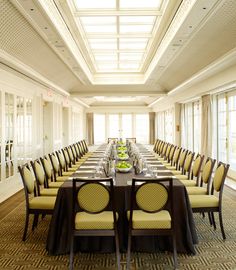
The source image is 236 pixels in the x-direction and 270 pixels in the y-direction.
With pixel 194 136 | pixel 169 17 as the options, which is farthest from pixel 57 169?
pixel 194 136

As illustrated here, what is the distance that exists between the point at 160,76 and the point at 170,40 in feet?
12.7

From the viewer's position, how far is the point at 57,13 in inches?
178

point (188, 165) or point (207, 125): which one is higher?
point (207, 125)

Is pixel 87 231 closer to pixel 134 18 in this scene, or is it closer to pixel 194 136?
pixel 134 18

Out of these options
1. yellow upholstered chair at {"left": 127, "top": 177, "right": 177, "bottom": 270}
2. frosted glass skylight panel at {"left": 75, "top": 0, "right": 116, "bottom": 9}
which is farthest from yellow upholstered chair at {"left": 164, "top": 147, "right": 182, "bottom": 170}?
yellow upholstered chair at {"left": 127, "top": 177, "right": 177, "bottom": 270}

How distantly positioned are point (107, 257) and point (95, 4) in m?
3.55

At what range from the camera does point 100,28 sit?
228 inches

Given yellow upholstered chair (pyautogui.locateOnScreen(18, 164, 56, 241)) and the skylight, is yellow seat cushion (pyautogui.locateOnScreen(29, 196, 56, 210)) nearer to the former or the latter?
yellow upholstered chair (pyautogui.locateOnScreen(18, 164, 56, 241))

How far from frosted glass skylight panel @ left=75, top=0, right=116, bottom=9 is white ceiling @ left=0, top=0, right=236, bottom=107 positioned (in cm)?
18

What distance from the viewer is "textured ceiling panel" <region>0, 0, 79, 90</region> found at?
160 inches

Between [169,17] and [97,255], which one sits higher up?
[169,17]

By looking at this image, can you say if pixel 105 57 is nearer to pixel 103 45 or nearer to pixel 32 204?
pixel 103 45

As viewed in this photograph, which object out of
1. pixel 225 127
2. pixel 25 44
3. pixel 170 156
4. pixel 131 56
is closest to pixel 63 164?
pixel 25 44

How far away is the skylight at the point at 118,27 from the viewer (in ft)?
15.4
